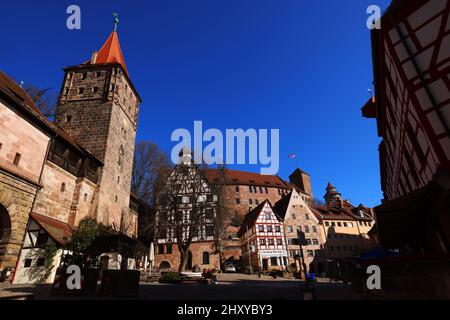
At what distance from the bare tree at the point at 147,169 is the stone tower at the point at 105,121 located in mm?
6951

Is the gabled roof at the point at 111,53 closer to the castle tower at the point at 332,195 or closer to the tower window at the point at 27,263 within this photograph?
the tower window at the point at 27,263

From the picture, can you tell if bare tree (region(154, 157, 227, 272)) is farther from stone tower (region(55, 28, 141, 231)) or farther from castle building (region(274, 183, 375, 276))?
castle building (region(274, 183, 375, 276))

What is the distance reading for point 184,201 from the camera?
3034 cm

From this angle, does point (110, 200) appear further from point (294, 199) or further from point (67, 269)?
point (294, 199)

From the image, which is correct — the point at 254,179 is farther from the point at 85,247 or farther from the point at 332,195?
the point at 85,247

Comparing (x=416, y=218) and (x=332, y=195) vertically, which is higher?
(x=332, y=195)

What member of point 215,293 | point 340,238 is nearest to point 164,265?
point 215,293

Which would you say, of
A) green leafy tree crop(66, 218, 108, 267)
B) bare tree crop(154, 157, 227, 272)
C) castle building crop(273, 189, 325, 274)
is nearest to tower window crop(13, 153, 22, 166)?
green leafy tree crop(66, 218, 108, 267)

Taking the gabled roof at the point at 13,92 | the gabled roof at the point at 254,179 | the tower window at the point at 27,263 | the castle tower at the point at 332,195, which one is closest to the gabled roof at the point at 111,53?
the gabled roof at the point at 13,92

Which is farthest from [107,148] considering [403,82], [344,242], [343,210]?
[343,210]

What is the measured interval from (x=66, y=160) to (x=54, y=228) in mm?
4982

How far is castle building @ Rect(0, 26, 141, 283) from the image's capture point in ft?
43.2

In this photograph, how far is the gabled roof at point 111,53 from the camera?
2706 cm
